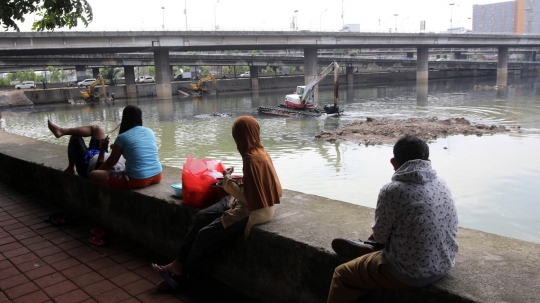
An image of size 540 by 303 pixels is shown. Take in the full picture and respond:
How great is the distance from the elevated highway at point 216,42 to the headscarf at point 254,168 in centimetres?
4499

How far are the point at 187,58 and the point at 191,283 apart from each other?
7104 cm

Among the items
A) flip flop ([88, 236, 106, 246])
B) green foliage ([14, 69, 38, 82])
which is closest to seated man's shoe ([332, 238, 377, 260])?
flip flop ([88, 236, 106, 246])

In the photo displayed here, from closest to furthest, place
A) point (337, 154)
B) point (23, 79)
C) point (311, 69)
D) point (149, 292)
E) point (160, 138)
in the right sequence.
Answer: point (149, 292) → point (337, 154) → point (160, 138) → point (311, 69) → point (23, 79)

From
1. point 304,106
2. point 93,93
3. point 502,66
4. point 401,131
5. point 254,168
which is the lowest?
point 401,131

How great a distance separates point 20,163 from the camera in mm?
7105

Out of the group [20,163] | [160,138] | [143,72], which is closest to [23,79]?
[143,72]

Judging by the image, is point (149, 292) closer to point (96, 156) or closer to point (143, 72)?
point (96, 156)

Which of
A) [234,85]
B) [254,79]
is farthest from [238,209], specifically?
[254,79]

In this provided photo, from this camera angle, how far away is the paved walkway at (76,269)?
3.71 meters

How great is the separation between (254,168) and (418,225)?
1316 millimetres

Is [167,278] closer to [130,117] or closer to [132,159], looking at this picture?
[132,159]

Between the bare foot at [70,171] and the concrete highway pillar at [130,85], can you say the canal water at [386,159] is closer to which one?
the bare foot at [70,171]

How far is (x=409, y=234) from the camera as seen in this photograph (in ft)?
7.95

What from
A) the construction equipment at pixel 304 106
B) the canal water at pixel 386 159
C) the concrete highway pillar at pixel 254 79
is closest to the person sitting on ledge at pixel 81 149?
the canal water at pixel 386 159
